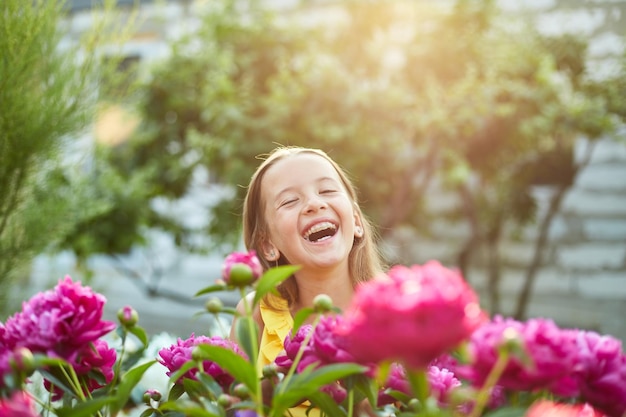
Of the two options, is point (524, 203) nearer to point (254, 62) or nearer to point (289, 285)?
point (254, 62)

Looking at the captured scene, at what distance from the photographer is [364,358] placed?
61 centimetres

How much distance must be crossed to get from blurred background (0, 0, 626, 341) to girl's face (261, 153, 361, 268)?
2.20 metres

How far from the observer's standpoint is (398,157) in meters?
4.39

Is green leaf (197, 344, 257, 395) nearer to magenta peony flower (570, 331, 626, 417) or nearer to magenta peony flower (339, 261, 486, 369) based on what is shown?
magenta peony flower (339, 261, 486, 369)

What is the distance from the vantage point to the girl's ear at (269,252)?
1.68 meters

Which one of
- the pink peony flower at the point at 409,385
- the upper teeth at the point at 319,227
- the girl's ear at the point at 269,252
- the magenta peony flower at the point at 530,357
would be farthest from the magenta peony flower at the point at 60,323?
the girl's ear at the point at 269,252

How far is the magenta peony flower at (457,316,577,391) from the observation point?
544 mm

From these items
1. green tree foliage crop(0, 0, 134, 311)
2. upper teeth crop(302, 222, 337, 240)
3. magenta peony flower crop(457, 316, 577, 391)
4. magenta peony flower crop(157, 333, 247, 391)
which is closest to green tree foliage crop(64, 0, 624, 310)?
green tree foliage crop(0, 0, 134, 311)

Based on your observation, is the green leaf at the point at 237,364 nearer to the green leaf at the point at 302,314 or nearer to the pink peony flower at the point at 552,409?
the green leaf at the point at 302,314

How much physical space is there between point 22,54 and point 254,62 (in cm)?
302

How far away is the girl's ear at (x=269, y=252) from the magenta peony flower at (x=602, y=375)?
1.07 m

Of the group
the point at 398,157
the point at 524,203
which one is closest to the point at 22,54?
the point at 398,157

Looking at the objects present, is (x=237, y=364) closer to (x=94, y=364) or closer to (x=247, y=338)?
(x=247, y=338)

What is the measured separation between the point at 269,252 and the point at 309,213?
232 millimetres
